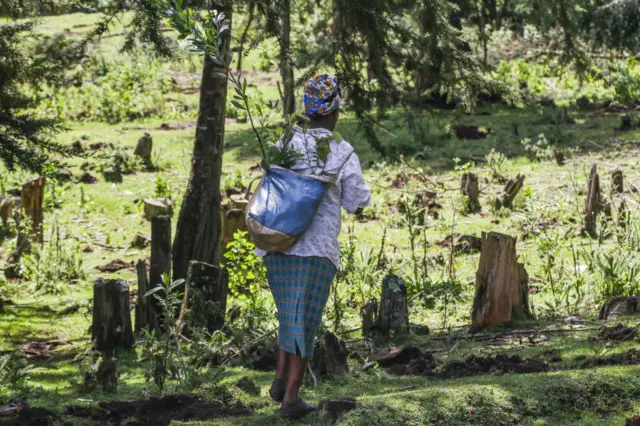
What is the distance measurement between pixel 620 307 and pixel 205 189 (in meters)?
3.22

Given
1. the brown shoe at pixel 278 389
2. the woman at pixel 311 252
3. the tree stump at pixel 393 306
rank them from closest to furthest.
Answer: the woman at pixel 311 252 → the brown shoe at pixel 278 389 → the tree stump at pixel 393 306

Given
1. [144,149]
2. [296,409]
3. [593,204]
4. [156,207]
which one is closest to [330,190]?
[296,409]

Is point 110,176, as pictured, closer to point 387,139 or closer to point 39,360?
point 387,139

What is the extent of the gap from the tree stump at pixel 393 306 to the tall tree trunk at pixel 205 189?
1614mm

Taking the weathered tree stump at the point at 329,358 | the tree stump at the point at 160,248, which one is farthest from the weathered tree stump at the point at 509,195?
the weathered tree stump at the point at 329,358

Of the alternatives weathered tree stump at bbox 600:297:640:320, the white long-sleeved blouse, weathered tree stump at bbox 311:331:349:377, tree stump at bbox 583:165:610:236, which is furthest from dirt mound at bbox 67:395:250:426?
tree stump at bbox 583:165:610:236

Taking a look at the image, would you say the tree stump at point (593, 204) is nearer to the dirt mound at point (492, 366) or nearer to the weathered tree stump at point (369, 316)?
the weathered tree stump at point (369, 316)

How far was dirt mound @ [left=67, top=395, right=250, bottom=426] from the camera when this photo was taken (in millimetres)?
5195

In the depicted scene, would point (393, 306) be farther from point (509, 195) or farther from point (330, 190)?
point (509, 195)

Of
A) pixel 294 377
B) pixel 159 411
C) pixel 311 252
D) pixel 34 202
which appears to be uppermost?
pixel 311 252

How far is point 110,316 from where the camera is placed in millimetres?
7051

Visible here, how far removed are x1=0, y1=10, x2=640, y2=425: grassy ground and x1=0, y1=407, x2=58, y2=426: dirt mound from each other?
133 mm

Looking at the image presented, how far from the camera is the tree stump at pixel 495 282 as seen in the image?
7156mm

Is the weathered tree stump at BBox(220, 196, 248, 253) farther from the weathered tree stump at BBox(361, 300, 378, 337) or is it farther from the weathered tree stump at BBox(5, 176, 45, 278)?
the weathered tree stump at BBox(361, 300, 378, 337)
